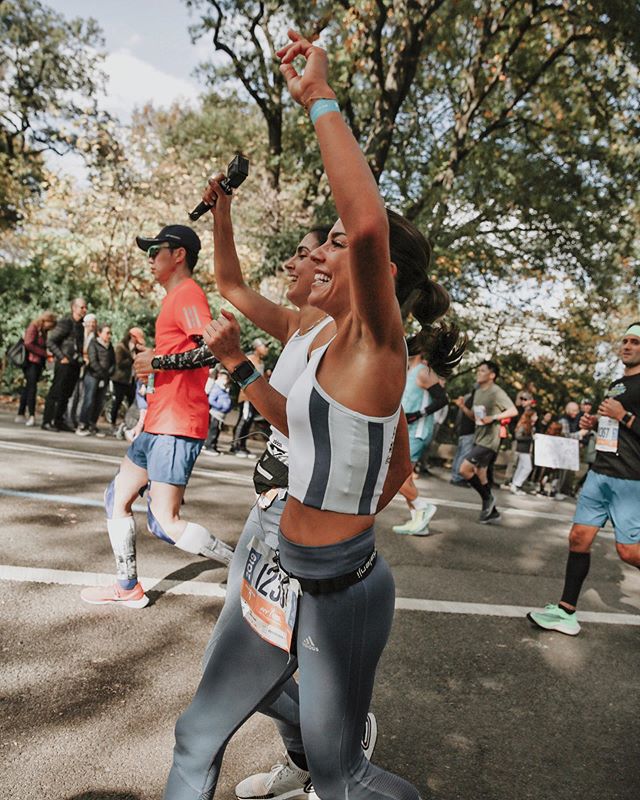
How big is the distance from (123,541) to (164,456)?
21.6 inches

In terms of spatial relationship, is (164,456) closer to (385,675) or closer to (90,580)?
(90,580)

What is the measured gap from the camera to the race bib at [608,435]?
14.6ft

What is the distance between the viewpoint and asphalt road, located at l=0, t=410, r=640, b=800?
2.54 m

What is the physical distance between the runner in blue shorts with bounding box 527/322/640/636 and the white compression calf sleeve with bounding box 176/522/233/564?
7.16 ft

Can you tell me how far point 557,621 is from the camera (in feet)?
14.7

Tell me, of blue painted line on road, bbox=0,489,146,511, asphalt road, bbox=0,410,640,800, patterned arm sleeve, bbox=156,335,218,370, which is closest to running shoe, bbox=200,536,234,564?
asphalt road, bbox=0,410,640,800

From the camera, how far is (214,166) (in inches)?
877

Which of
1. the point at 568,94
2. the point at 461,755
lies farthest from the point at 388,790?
the point at 568,94

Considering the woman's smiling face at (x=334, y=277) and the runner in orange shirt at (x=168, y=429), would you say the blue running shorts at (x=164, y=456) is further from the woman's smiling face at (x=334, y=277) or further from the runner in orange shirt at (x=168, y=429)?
the woman's smiling face at (x=334, y=277)

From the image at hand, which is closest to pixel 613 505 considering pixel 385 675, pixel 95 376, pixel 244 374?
pixel 385 675

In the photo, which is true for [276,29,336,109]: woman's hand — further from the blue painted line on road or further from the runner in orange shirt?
the blue painted line on road

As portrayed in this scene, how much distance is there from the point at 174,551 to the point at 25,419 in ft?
27.1

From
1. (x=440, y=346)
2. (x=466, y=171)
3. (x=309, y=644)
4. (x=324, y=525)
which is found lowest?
(x=309, y=644)

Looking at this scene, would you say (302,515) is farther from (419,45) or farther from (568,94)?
(568,94)
